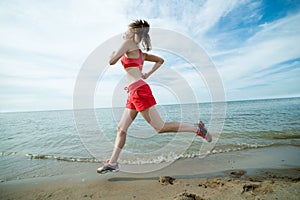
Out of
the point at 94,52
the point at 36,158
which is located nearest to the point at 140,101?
the point at 94,52

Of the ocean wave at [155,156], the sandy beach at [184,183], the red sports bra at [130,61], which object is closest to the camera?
the sandy beach at [184,183]

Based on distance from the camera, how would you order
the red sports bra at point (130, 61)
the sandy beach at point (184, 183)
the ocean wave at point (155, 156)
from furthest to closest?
1. the ocean wave at point (155, 156)
2. the red sports bra at point (130, 61)
3. the sandy beach at point (184, 183)

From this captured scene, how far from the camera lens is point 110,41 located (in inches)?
124

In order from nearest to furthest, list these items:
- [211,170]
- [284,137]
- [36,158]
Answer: [211,170] → [36,158] → [284,137]

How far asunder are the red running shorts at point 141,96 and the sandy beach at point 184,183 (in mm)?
1123

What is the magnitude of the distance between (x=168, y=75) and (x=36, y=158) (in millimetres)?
3828

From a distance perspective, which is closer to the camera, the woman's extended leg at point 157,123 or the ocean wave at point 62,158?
the woman's extended leg at point 157,123

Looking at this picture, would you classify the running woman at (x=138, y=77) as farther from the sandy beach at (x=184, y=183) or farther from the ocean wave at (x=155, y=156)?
the ocean wave at (x=155, y=156)

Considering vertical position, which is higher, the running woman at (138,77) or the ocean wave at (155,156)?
the running woman at (138,77)

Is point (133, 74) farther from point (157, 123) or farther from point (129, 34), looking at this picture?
point (157, 123)

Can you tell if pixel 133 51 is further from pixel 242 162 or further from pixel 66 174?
pixel 242 162

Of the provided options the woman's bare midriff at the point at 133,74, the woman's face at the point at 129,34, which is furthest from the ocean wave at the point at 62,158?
the woman's face at the point at 129,34

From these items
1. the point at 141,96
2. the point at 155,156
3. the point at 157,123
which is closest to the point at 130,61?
the point at 141,96

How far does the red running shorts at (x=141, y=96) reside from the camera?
7.98 ft
